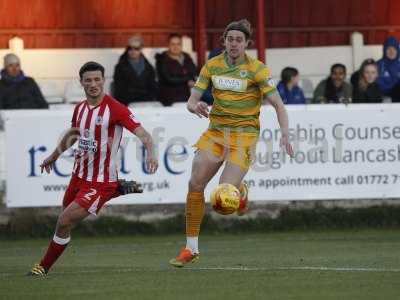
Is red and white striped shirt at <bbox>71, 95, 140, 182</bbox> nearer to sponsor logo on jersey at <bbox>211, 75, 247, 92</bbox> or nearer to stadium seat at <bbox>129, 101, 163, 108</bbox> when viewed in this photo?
sponsor logo on jersey at <bbox>211, 75, 247, 92</bbox>

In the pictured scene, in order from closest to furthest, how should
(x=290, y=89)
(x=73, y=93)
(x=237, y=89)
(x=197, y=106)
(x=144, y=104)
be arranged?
(x=197, y=106)
(x=237, y=89)
(x=144, y=104)
(x=290, y=89)
(x=73, y=93)

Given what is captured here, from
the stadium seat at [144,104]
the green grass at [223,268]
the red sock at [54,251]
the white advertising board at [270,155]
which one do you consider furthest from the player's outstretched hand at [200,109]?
the stadium seat at [144,104]

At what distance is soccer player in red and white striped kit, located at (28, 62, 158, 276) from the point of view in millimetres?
11742

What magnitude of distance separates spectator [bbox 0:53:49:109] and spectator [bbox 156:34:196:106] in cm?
195

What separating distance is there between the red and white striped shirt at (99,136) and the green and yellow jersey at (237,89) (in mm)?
827

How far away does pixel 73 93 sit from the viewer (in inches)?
803

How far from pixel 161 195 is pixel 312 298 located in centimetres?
764

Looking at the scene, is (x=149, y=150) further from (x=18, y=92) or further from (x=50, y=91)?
(x=50, y=91)

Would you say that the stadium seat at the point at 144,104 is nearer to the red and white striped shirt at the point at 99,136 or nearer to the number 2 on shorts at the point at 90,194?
the red and white striped shirt at the point at 99,136

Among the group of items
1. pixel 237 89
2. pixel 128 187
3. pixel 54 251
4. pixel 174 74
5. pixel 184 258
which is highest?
pixel 174 74

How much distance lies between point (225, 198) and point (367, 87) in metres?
7.47

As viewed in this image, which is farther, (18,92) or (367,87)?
(367,87)

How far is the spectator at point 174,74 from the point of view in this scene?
19250 mm

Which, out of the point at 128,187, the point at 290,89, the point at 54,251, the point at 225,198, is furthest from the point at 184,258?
the point at 290,89
